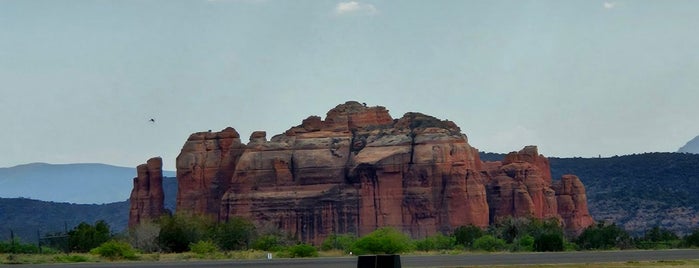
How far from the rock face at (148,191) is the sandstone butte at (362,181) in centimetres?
81

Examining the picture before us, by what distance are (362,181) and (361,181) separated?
0.16 m

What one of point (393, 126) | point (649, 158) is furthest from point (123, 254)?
point (649, 158)

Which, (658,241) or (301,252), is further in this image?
(658,241)

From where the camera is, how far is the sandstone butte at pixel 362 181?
146 metres

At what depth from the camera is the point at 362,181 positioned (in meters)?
148

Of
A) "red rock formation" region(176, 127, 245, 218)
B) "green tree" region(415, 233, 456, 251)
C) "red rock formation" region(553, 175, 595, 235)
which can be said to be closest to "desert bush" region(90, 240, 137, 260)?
"green tree" region(415, 233, 456, 251)

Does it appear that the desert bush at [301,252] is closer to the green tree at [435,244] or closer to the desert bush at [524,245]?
the desert bush at [524,245]

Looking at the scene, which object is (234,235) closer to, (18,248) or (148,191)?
(18,248)

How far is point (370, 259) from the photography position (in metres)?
29.2

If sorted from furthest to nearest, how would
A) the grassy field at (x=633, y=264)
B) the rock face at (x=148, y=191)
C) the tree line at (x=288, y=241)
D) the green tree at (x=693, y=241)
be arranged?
the rock face at (x=148, y=191)
the green tree at (x=693, y=241)
the tree line at (x=288, y=241)
the grassy field at (x=633, y=264)

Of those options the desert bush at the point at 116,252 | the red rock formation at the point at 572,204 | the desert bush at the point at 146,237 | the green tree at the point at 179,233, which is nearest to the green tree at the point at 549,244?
the desert bush at the point at 116,252

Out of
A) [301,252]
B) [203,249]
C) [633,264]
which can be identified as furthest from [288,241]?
[633,264]

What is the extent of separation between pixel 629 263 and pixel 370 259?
99.7 ft

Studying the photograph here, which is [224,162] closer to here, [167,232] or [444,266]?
[167,232]
